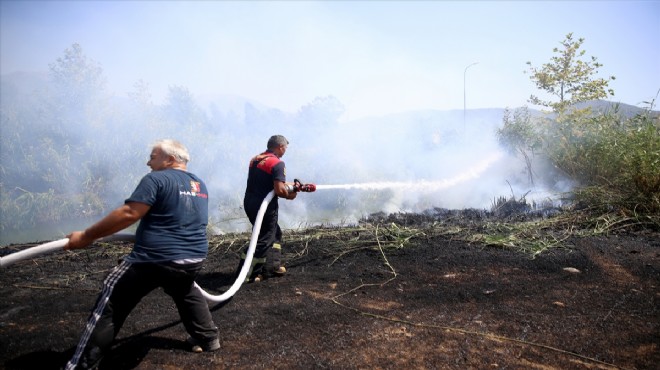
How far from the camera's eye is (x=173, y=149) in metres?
3.06

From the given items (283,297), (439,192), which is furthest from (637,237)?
(439,192)

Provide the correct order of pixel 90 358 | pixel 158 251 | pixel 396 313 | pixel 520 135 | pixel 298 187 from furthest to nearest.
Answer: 1. pixel 520 135
2. pixel 298 187
3. pixel 396 313
4. pixel 158 251
5. pixel 90 358

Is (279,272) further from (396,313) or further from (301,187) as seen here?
(396,313)

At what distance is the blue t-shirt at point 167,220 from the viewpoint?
2.74m

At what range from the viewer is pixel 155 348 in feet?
10.3

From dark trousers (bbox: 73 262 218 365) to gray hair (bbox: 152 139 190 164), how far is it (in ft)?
2.73

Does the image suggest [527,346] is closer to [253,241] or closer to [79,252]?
[253,241]

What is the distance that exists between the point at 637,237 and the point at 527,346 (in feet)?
13.7

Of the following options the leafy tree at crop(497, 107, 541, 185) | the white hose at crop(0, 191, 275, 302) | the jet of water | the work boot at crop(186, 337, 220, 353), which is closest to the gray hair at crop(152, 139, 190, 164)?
the white hose at crop(0, 191, 275, 302)

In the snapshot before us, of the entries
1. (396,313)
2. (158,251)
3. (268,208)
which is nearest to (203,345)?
(158,251)

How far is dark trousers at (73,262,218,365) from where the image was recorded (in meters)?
2.65

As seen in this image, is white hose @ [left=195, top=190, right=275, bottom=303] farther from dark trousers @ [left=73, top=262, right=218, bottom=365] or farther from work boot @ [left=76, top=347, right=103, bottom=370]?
work boot @ [left=76, top=347, right=103, bottom=370]

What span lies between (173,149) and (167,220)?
0.58m

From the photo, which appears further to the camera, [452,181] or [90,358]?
[452,181]
